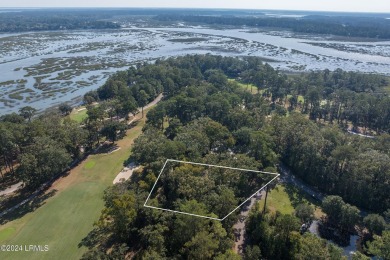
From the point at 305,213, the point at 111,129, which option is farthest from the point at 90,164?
the point at 305,213

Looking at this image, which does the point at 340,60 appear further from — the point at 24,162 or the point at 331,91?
the point at 24,162

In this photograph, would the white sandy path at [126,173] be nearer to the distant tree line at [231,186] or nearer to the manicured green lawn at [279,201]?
the distant tree line at [231,186]

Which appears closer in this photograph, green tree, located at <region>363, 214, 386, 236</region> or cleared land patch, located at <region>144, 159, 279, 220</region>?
cleared land patch, located at <region>144, 159, 279, 220</region>

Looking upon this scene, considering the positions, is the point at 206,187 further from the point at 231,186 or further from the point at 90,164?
the point at 90,164

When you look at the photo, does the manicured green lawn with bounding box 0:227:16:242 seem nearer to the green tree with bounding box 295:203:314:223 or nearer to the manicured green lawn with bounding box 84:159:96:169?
the manicured green lawn with bounding box 84:159:96:169

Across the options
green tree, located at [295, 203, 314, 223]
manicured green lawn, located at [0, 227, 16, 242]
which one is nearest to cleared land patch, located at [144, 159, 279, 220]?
green tree, located at [295, 203, 314, 223]

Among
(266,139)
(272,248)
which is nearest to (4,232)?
(272,248)
